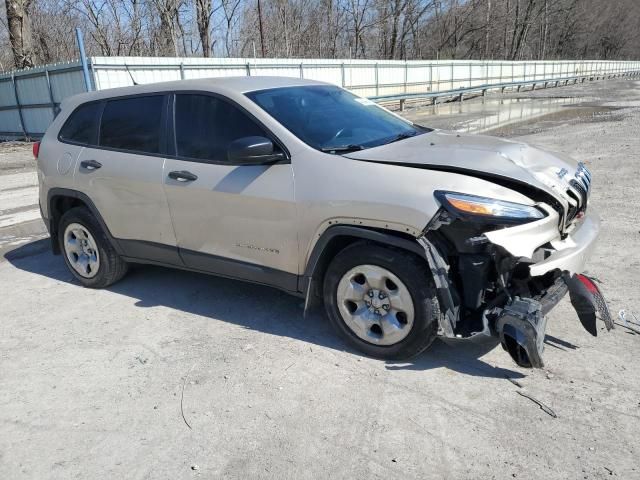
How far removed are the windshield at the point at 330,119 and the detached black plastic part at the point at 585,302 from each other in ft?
5.12

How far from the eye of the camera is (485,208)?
296 centimetres

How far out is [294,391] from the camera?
3250mm

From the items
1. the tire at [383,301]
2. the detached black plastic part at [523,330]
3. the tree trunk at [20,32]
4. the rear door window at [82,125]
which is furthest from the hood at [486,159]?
the tree trunk at [20,32]

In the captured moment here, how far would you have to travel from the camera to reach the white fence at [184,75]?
15.9m

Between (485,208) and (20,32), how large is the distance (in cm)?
2276

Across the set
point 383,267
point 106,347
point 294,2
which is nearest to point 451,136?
point 383,267

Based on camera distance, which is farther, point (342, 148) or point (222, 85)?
point (222, 85)

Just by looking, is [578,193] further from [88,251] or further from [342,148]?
[88,251]

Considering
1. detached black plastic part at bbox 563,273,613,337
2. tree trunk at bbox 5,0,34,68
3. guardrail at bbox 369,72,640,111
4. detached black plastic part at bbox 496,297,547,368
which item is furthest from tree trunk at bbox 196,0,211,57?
detached black plastic part at bbox 496,297,547,368

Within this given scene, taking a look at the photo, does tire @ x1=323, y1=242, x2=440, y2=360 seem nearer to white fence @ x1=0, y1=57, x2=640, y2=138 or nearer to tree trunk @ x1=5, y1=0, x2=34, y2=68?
white fence @ x1=0, y1=57, x2=640, y2=138

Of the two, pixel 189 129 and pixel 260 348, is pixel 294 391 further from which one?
pixel 189 129

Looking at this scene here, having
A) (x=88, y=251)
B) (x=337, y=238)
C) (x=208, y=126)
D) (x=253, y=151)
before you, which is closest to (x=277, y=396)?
(x=337, y=238)

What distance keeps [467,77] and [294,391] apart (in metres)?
33.2

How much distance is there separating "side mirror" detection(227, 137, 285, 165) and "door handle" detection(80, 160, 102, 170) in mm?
1626
